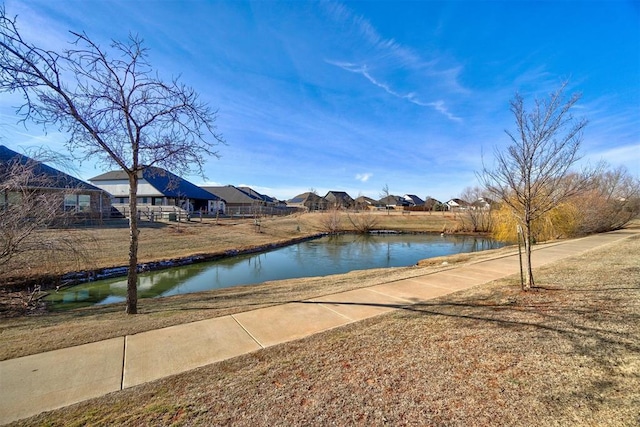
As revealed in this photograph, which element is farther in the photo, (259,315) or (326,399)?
(259,315)

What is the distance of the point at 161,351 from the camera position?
406cm

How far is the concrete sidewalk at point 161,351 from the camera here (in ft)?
10.2

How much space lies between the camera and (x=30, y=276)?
34.3 feet

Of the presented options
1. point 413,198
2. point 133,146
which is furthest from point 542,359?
point 413,198

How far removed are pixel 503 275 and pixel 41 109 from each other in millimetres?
11530

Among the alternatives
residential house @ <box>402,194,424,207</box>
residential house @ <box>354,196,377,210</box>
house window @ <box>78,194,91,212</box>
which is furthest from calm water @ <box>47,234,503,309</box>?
residential house @ <box>402,194,424,207</box>

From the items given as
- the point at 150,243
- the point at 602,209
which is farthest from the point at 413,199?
the point at 150,243

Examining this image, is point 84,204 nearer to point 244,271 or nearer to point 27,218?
point 244,271

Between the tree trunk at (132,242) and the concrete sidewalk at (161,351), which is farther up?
the tree trunk at (132,242)

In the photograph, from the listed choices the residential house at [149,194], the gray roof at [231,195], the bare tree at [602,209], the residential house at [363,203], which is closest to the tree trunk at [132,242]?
the bare tree at [602,209]

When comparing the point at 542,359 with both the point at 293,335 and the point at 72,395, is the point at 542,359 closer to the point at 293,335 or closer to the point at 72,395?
the point at 293,335

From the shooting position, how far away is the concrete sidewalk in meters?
3.12

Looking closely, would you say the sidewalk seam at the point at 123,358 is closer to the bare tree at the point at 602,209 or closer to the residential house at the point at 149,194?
the bare tree at the point at 602,209

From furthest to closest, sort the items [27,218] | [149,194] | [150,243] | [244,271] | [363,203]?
[363,203] < [149,194] < [150,243] < [244,271] < [27,218]
